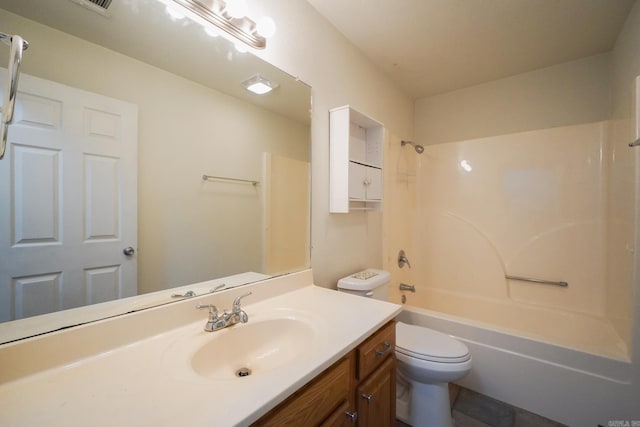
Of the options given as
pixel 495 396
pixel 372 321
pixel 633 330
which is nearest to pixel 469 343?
pixel 495 396

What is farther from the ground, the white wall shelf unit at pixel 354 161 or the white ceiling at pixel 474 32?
the white ceiling at pixel 474 32

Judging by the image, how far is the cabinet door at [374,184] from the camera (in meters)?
1.73

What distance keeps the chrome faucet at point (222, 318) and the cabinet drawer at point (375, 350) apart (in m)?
0.45

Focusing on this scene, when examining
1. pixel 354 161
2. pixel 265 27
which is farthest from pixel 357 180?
pixel 265 27

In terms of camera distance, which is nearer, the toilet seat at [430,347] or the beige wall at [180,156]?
the beige wall at [180,156]

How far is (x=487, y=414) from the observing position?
1.56 metres

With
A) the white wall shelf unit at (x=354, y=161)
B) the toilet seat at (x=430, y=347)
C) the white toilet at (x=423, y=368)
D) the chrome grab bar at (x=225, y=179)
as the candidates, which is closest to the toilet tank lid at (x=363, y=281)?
the white toilet at (x=423, y=368)

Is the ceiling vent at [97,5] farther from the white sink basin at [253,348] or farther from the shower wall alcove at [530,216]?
the shower wall alcove at [530,216]

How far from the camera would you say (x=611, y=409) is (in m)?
1.33

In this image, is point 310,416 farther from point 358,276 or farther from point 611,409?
point 611,409

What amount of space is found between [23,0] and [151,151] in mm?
450

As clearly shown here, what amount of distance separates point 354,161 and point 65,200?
133 cm

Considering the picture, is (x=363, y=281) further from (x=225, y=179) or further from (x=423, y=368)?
(x=225, y=179)

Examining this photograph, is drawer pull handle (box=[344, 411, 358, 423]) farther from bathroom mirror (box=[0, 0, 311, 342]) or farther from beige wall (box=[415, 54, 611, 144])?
beige wall (box=[415, 54, 611, 144])
